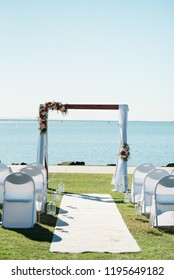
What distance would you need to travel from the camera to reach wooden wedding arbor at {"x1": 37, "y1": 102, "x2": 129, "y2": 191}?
14.5m

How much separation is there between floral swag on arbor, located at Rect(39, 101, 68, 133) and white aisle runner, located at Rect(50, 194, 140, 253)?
300 cm

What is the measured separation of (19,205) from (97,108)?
6.42 metres

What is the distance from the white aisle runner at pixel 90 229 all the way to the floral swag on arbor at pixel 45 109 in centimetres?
300

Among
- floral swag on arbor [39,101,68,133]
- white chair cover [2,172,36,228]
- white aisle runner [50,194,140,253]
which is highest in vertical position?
floral swag on arbor [39,101,68,133]

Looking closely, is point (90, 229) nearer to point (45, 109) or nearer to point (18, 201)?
point (18, 201)

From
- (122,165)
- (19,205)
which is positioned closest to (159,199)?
(19,205)

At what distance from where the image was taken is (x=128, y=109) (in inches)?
581

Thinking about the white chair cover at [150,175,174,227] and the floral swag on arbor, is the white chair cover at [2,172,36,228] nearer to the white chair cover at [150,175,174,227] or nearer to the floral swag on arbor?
the white chair cover at [150,175,174,227]

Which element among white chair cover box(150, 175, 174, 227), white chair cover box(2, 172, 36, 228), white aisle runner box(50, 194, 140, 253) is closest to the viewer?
white aisle runner box(50, 194, 140, 253)

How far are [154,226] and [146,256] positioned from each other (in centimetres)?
216

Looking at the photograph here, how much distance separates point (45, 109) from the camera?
1483 cm

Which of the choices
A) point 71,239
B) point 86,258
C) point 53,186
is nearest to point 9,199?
point 71,239

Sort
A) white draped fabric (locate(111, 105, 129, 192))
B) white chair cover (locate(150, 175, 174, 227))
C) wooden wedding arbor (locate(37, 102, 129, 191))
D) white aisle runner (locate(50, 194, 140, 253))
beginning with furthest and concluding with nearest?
wooden wedding arbor (locate(37, 102, 129, 191)), white draped fabric (locate(111, 105, 129, 192)), white chair cover (locate(150, 175, 174, 227)), white aisle runner (locate(50, 194, 140, 253))

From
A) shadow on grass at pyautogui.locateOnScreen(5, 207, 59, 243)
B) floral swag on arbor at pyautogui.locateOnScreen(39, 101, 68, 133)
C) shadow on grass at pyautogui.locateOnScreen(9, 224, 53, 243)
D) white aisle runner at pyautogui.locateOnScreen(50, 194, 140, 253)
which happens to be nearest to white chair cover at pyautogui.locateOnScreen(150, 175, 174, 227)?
white aisle runner at pyautogui.locateOnScreen(50, 194, 140, 253)
